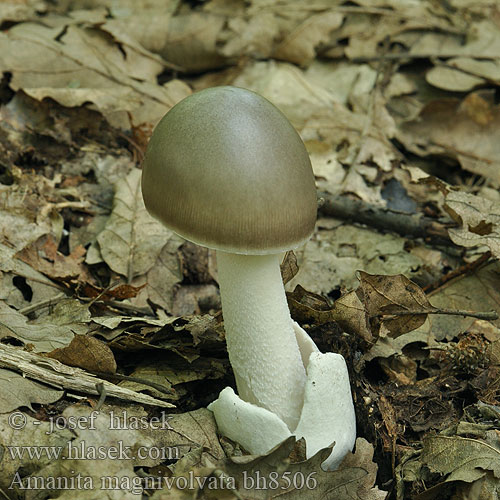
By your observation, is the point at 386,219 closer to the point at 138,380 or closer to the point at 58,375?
the point at 138,380

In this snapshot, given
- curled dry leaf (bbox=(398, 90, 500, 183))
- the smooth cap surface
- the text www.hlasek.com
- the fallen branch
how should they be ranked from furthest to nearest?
curled dry leaf (bbox=(398, 90, 500, 183)), the fallen branch, the text www.hlasek.com, the smooth cap surface

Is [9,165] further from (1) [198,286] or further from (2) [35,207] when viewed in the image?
(1) [198,286]

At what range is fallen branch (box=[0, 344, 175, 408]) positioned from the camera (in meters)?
2.83

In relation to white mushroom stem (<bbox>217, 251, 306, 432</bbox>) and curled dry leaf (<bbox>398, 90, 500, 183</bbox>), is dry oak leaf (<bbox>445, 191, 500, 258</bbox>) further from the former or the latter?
curled dry leaf (<bbox>398, 90, 500, 183</bbox>)

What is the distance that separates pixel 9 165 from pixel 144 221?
1.14m

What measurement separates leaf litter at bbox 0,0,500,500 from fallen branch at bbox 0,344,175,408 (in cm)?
1

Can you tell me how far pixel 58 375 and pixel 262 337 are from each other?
101 cm

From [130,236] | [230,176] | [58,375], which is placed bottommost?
[130,236]

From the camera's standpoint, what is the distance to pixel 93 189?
15.4ft

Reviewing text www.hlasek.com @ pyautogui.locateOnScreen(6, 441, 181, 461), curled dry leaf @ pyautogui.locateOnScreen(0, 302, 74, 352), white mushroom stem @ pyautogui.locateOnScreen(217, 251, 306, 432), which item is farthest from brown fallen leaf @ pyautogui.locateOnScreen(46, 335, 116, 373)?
white mushroom stem @ pyautogui.locateOnScreen(217, 251, 306, 432)

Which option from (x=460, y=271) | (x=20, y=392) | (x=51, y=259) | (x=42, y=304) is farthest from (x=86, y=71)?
(x=460, y=271)

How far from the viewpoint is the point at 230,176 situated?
2283 mm

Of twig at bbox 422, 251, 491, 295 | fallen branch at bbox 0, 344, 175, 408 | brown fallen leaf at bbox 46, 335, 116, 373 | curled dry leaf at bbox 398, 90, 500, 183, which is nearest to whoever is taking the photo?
fallen branch at bbox 0, 344, 175, 408

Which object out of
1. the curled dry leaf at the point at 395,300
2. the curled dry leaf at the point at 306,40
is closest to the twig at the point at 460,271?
the curled dry leaf at the point at 395,300
